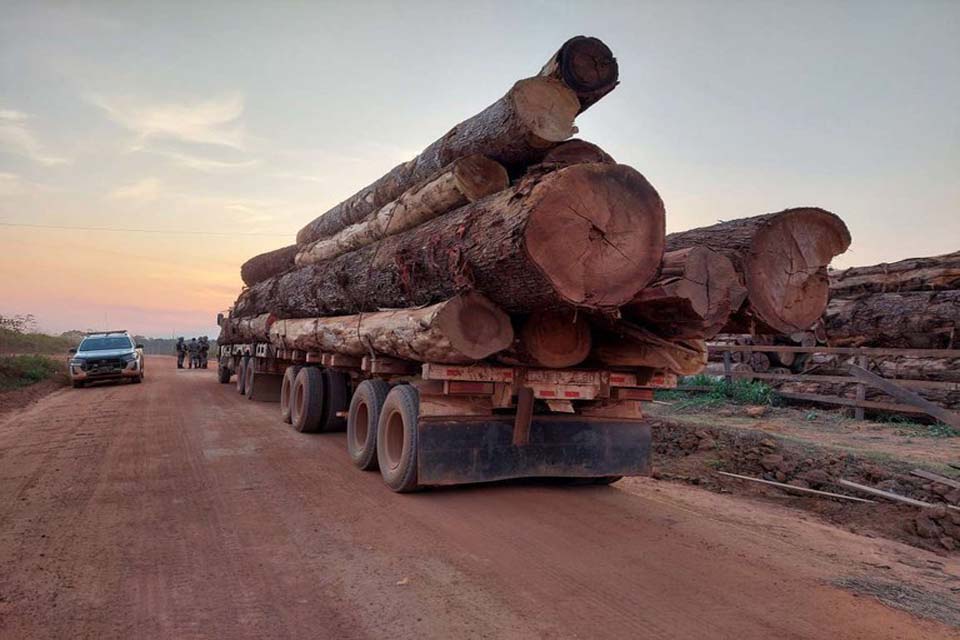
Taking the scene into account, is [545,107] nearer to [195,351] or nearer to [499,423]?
[499,423]

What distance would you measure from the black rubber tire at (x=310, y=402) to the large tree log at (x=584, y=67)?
6.12 metres

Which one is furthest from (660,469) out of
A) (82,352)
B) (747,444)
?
(82,352)

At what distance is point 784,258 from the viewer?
464 centimetres

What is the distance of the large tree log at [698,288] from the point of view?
438 centimetres

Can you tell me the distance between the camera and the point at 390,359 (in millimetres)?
6699

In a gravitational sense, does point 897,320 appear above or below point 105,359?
above

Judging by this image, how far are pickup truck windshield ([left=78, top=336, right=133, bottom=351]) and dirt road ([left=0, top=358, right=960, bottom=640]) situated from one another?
13167 millimetres

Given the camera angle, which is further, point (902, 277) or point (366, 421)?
point (902, 277)

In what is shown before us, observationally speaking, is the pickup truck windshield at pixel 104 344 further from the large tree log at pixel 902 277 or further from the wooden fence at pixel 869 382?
the large tree log at pixel 902 277

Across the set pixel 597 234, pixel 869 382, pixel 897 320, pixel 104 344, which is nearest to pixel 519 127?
pixel 597 234

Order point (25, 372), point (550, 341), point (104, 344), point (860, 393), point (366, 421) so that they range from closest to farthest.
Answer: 1. point (550, 341)
2. point (366, 421)
3. point (860, 393)
4. point (25, 372)
5. point (104, 344)

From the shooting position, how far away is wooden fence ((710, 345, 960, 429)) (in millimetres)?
7836

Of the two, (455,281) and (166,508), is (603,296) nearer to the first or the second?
(455,281)

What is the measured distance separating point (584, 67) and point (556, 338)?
7.61ft
